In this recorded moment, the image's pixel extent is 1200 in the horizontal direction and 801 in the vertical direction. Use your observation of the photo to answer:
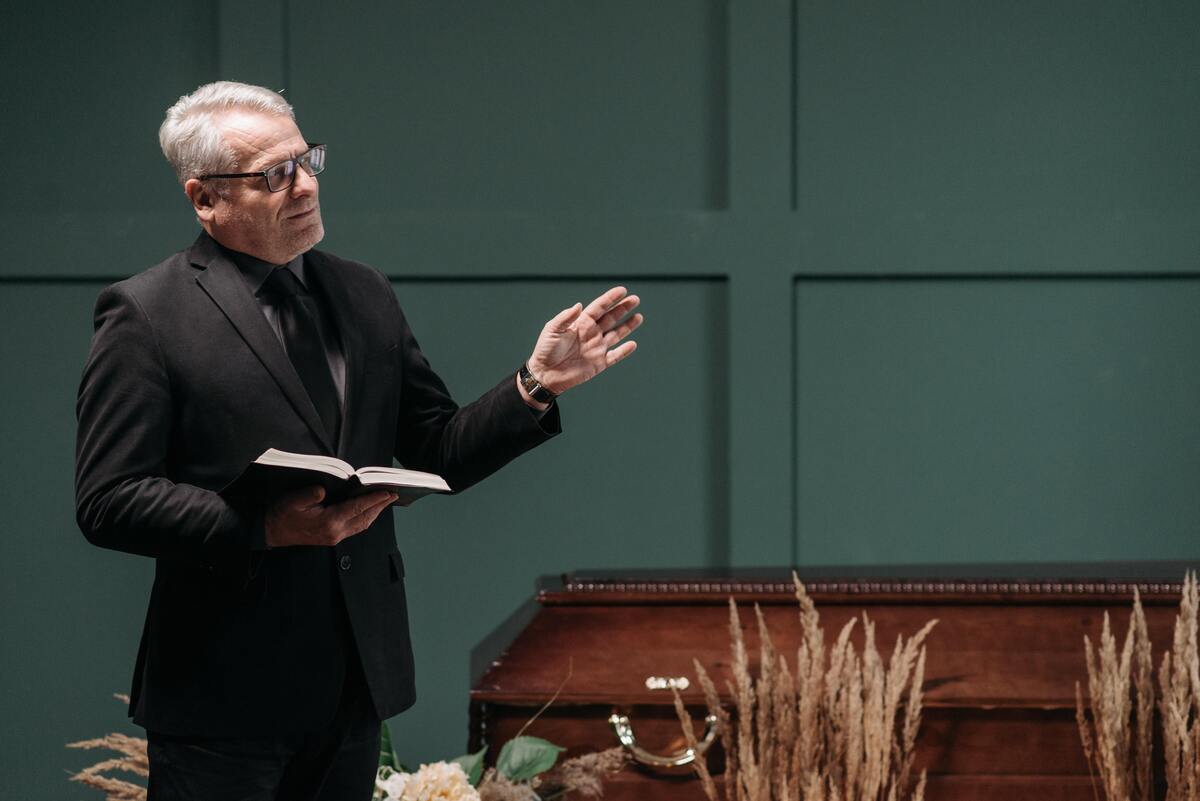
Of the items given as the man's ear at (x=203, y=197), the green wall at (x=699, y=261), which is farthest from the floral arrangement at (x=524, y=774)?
the green wall at (x=699, y=261)

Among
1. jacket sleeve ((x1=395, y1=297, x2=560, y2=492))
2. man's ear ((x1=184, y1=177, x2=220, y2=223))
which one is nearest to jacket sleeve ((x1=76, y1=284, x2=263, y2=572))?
man's ear ((x1=184, y1=177, x2=220, y2=223))

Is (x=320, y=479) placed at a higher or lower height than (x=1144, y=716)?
higher

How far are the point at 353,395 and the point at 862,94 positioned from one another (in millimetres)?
2171

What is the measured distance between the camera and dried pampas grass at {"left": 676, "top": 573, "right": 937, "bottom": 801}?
1822 millimetres

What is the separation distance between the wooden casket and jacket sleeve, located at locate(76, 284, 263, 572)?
35.5 inches

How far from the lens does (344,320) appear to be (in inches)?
58.3

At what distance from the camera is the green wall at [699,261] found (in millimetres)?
3166

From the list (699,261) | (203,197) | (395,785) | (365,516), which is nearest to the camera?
(365,516)

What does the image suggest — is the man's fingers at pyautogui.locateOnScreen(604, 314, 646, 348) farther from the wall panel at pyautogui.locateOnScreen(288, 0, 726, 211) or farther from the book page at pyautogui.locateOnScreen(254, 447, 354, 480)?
the wall panel at pyautogui.locateOnScreen(288, 0, 726, 211)

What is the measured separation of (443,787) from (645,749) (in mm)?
387

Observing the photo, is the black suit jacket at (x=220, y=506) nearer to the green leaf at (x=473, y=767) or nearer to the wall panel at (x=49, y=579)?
the green leaf at (x=473, y=767)

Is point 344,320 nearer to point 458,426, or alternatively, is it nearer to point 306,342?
point 306,342

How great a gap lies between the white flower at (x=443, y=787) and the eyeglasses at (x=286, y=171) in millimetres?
1000

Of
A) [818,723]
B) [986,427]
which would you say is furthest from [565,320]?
[986,427]
